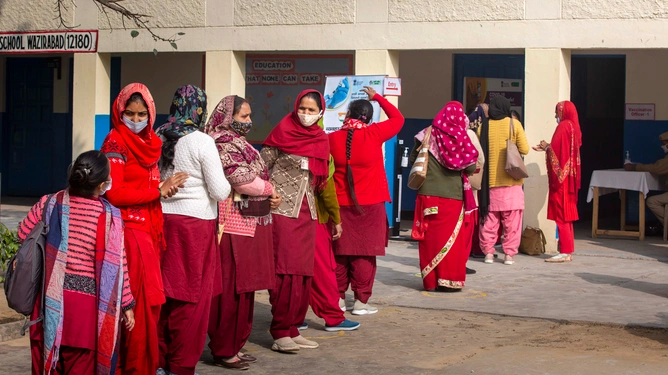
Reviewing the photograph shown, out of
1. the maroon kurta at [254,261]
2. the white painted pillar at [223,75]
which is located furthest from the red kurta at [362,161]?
the white painted pillar at [223,75]

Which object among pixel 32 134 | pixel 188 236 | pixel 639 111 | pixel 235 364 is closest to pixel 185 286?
pixel 188 236

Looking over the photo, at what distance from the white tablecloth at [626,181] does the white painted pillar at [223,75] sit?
17.2 feet

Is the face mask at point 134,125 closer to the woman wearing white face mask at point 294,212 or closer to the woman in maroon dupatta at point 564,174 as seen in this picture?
the woman wearing white face mask at point 294,212

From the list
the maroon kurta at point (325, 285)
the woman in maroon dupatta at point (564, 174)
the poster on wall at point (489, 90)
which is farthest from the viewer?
the poster on wall at point (489, 90)

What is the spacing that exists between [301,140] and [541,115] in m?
6.24

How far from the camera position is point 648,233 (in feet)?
46.3

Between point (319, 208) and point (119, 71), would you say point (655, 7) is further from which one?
point (119, 71)

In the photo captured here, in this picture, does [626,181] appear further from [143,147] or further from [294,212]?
[143,147]

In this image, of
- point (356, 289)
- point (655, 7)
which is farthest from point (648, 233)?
point (356, 289)

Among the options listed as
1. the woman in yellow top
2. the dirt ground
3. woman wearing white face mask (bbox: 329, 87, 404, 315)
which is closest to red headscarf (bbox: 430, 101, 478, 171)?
woman wearing white face mask (bbox: 329, 87, 404, 315)

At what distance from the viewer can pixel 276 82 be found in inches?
631

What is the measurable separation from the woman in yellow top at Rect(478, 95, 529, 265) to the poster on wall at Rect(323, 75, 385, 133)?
6.50 ft

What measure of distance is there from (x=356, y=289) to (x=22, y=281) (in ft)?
13.1

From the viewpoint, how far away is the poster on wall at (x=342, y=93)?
12.8 metres
